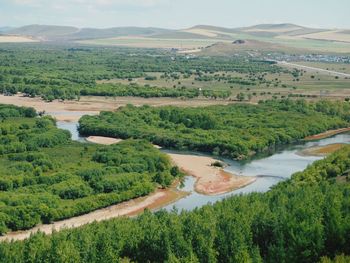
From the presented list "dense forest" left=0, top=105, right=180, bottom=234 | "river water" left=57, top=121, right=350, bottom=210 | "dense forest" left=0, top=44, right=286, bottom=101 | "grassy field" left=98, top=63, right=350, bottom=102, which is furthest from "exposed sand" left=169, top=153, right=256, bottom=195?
"dense forest" left=0, top=44, right=286, bottom=101

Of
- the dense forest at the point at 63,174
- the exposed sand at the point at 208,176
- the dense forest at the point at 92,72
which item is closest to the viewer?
the dense forest at the point at 63,174

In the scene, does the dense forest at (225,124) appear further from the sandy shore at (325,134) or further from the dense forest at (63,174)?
the dense forest at (63,174)

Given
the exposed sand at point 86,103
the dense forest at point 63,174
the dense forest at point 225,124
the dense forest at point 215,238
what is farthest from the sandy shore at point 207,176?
the exposed sand at point 86,103

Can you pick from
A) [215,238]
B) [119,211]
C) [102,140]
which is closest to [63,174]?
[119,211]

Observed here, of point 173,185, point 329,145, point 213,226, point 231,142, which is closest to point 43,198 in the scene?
point 173,185

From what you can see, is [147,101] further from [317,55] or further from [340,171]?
[317,55]

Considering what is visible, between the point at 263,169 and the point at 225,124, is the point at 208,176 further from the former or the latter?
the point at 225,124
